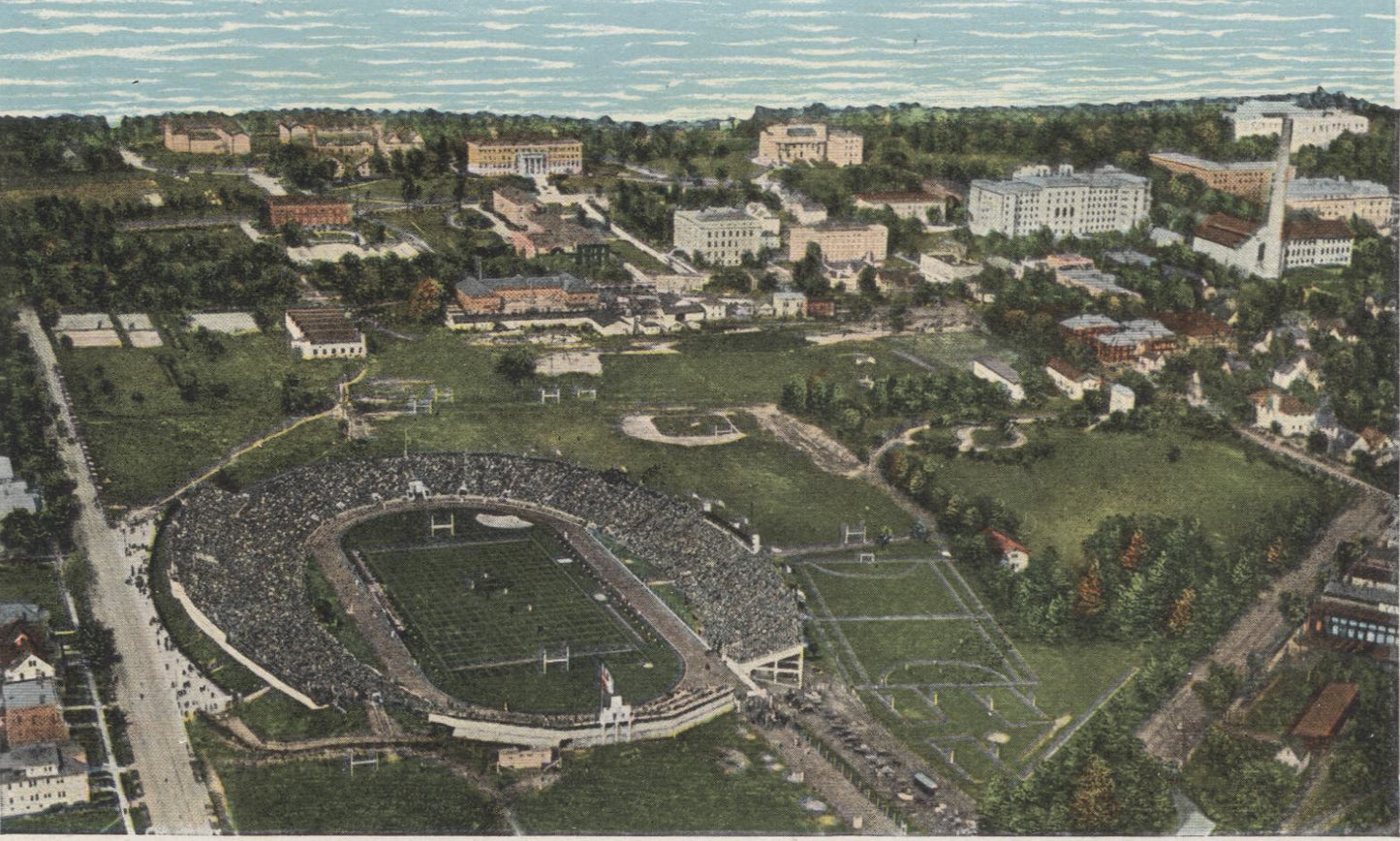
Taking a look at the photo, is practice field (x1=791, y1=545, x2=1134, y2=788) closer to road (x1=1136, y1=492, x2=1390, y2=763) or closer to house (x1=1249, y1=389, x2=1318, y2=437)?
road (x1=1136, y1=492, x2=1390, y2=763)

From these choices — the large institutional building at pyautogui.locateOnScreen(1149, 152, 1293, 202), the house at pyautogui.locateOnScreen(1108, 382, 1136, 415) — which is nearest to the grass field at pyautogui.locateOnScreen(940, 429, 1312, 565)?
the house at pyautogui.locateOnScreen(1108, 382, 1136, 415)

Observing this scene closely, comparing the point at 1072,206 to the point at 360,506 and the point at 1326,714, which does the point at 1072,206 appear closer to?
the point at 360,506

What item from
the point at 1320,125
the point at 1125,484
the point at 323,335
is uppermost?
the point at 1320,125

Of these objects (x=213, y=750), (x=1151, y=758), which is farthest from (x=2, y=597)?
(x=1151, y=758)

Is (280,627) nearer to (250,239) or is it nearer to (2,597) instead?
(2,597)

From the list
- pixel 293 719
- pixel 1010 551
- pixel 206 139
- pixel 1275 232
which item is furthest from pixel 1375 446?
pixel 206 139

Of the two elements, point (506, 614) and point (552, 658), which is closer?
point (552, 658)
